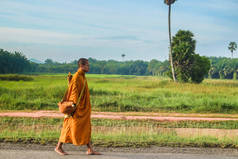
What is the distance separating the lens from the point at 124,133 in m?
8.27

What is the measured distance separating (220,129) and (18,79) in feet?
82.2

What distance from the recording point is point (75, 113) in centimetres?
552

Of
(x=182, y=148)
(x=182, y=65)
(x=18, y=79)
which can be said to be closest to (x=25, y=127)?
(x=182, y=148)

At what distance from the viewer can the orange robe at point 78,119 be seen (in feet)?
17.9

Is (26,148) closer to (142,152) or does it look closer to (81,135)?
(81,135)

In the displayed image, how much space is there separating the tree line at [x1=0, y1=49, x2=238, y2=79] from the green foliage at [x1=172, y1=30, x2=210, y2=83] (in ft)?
11.2

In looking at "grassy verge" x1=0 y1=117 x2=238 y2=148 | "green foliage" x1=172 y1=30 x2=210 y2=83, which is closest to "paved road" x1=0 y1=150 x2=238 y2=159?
"grassy verge" x1=0 y1=117 x2=238 y2=148

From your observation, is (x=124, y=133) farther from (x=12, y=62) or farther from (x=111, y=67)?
(x=111, y=67)

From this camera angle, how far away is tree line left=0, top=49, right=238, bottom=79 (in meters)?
33.6

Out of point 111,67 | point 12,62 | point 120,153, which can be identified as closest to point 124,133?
point 120,153

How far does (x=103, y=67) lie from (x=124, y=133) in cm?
8555

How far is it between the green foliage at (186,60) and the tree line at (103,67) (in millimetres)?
3399

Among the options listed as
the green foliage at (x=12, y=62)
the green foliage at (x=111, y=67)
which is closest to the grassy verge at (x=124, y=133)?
the green foliage at (x=12, y=62)

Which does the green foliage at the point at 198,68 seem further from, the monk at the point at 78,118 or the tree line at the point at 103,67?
the monk at the point at 78,118
